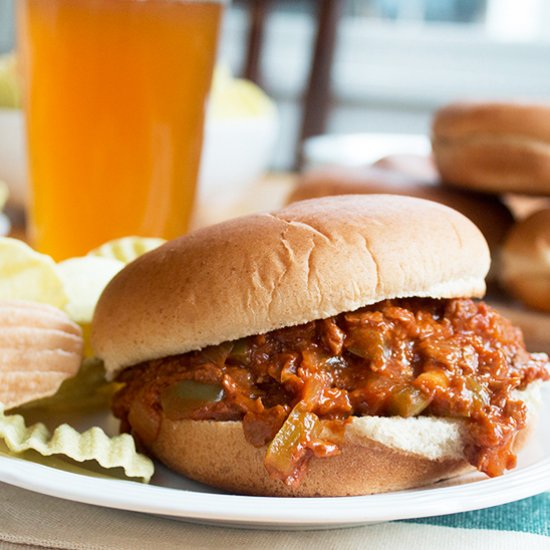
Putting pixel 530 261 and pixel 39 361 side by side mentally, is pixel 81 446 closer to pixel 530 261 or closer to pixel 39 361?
pixel 39 361

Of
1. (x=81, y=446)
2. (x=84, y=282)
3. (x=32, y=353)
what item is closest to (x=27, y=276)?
(x=84, y=282)

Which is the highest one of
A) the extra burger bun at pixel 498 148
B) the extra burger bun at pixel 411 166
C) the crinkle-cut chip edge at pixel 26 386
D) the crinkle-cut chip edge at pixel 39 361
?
the extra burger bun at pixel 498 148

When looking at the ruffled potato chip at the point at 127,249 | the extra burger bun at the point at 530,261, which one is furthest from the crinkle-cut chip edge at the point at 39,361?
the extra burger bun at the point at 530,261

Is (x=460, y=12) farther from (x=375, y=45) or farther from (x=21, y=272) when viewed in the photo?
(x=21, y=272)

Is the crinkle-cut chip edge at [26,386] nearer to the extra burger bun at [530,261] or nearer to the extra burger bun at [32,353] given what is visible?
the extra burger bun at [32,353]

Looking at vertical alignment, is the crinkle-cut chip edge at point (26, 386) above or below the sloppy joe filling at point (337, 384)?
below

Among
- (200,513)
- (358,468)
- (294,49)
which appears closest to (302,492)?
(358,468)

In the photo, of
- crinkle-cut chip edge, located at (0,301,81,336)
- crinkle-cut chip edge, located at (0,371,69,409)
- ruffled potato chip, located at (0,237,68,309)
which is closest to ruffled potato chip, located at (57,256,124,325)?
ruffled potato chip, located at (0,237,68,309)
